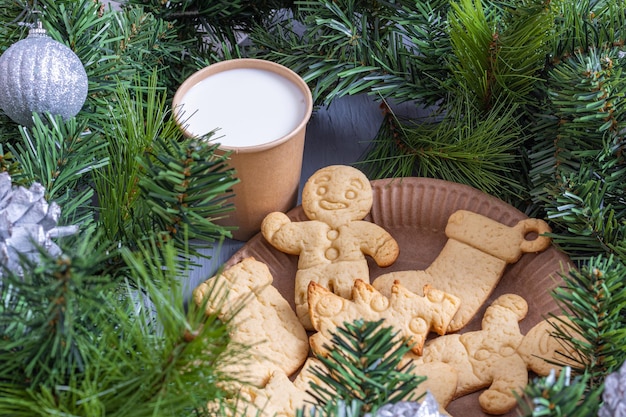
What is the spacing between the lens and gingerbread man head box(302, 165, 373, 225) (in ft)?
2.76

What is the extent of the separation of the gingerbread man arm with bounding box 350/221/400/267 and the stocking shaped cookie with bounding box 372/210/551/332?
0.02 metres

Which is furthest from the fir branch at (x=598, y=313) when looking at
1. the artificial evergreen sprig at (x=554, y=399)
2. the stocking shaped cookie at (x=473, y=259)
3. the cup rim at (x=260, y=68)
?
the cup rim at (x=260, y=68)

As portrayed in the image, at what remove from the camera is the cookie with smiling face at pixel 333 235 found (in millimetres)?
806

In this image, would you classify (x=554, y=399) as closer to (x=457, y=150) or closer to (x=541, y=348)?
(x=541, y=348)

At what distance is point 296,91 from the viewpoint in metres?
0.83

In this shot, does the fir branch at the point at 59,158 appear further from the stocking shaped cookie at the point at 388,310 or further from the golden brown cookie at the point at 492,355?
the golden brown cookie at the point at 492,355

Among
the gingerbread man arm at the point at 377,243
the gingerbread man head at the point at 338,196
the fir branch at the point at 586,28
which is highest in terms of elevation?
the fir branch at the point at 586,28

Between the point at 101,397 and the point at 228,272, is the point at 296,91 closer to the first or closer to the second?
the point at 228,272

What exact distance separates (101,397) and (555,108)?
0.55 metres

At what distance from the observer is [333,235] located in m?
0.84

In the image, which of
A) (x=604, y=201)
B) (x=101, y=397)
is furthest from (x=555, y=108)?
(x=101, y=397)

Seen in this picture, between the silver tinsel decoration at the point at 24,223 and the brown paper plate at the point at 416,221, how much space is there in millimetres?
328

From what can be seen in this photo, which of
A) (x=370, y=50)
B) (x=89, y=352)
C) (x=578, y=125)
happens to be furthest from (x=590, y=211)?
(x=89, y=352)

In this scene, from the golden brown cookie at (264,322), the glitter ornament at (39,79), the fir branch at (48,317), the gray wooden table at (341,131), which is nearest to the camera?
the fir branch at (48,317)
